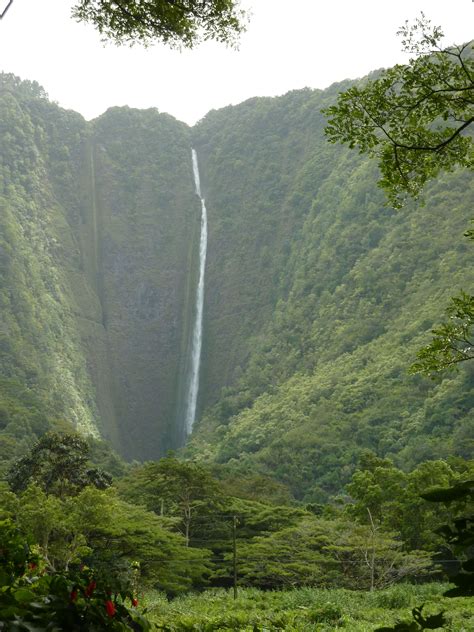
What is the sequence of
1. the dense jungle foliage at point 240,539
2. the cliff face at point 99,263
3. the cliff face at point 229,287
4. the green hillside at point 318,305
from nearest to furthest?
1. the dense jungle foliage at point 240,539
2. the green hillside at point 318,305
3. the cliff face at point 229,287
4. the cliff face at point 99,263

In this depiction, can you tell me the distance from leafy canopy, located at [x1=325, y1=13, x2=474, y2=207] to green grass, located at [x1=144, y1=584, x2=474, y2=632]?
19.1 feet

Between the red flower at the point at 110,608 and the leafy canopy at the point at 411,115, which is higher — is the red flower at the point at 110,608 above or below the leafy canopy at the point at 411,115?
below

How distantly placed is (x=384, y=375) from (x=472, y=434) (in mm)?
12479

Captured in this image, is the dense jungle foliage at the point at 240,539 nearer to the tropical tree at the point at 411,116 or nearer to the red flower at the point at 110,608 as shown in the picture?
the tropical tree at the point at 411,116

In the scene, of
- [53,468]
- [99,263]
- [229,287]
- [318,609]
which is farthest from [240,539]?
[99,263]

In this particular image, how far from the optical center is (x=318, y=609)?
11.7 metres

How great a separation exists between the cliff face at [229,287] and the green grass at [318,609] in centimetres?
2529

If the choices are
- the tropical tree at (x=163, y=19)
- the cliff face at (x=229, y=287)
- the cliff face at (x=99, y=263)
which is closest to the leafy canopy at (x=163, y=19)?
the tropical tree at (x=163, y=19)

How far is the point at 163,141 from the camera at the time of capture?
365 feet

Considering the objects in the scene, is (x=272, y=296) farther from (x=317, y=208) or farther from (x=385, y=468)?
(x=385, y=468)

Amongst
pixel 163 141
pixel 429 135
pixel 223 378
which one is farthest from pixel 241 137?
pixel 429 135

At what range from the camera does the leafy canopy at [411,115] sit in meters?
5.18

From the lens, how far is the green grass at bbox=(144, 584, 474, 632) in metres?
9.88

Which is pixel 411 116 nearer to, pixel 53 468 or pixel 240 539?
pixel 53 468
